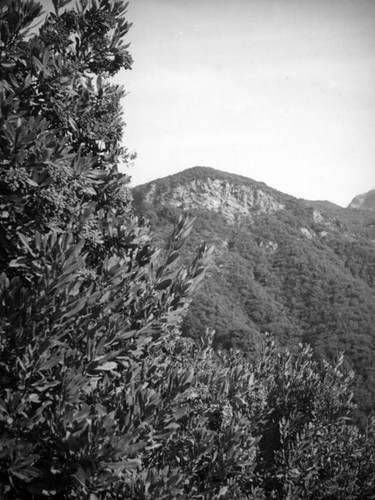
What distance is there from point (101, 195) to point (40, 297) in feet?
5.51

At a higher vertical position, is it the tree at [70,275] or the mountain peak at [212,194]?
Result: the mountain peak at [212,194]

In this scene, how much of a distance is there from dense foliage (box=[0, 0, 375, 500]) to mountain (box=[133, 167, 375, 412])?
48725mm

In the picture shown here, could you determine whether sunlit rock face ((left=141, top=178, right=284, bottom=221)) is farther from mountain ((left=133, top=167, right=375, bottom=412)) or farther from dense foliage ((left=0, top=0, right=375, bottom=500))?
dense foliage ((left=0, top=0, right=375, bottom=500))

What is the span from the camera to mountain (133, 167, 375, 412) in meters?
64.4

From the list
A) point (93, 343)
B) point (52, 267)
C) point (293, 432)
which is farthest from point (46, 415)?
point (293, 432)

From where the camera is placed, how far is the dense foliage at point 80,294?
8.25 feet

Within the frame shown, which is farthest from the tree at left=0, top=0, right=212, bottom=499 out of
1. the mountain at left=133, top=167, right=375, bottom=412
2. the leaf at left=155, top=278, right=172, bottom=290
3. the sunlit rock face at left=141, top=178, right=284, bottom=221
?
the sunlit rock face at left=141, top=178, right=284, bottom=221

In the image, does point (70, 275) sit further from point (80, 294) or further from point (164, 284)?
point (164, 284)

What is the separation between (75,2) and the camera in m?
3.62

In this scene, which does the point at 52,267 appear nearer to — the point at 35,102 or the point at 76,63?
the point at 35,102

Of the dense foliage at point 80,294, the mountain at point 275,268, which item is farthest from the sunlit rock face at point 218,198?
the dense foliage at point 80,294

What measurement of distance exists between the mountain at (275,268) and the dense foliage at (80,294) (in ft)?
160

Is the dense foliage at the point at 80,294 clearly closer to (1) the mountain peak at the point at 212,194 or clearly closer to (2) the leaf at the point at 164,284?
(2) the leaf at the point at 164,284

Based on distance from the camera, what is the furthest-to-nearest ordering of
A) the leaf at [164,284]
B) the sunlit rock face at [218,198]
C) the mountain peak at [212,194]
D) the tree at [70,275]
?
the mountain peak at [212,194], the sunlit rock face at [218,198], the leaf at [164,284], the tree at [70,275]
